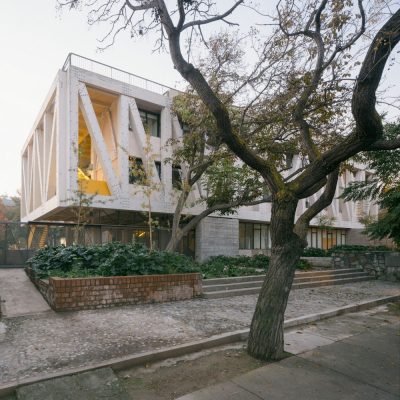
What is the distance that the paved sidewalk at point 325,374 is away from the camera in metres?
4.16

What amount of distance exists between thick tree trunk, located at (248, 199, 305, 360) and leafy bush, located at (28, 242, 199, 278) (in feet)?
15.1

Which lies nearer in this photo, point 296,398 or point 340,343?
point 296,398

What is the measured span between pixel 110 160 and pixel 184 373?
46.7ft

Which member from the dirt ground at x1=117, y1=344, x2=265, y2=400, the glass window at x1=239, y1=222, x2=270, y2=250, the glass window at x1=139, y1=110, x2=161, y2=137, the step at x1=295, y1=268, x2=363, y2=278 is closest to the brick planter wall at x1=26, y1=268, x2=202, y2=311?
the dirt ground at x1=117, y1=344, x2=265, y2=400

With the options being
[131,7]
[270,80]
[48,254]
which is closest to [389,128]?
[270,80]

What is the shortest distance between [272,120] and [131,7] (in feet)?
17.2

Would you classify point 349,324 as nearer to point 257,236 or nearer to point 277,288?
point 277,288

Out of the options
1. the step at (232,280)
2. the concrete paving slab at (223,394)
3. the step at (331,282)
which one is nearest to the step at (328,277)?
the step at (331,282)

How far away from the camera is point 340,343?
6.31m

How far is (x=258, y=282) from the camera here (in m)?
12.3

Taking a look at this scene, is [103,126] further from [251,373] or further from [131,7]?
[251,373]

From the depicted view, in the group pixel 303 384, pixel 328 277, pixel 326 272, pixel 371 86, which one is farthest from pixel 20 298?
pixel 326 272

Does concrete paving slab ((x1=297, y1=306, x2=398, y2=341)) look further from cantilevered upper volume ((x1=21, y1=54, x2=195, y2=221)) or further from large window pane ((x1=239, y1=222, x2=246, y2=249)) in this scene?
large window pane ((x1=239, y1=222, x2=246, y2=249))

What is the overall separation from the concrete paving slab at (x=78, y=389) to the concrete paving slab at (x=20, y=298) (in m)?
3.79
